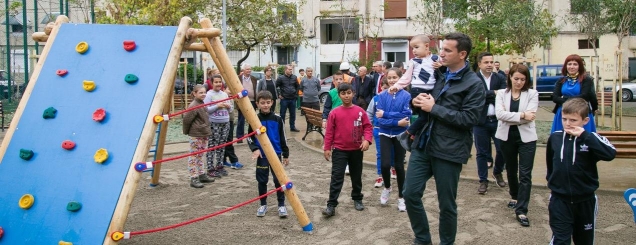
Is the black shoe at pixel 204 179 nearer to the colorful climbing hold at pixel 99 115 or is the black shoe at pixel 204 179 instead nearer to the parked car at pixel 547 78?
the colorful climbing hold at pixel 99 115

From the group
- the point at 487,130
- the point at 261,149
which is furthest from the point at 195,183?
the point at 487,130

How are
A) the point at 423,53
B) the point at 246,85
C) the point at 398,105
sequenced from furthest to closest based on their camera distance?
the point at 246,85, the point at 398,105, the point at 423,53

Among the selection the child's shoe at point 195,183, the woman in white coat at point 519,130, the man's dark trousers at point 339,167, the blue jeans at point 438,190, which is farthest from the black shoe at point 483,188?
the child's shoe at point 195,183

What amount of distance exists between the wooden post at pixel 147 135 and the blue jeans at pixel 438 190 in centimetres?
207

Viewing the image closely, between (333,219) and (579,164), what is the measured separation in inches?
104

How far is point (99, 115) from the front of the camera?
4613 mm

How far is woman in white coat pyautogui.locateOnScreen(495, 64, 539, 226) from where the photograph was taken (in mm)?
5695

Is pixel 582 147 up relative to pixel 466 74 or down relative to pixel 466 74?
down

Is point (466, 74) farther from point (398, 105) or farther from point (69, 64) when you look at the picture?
point (69, 64)

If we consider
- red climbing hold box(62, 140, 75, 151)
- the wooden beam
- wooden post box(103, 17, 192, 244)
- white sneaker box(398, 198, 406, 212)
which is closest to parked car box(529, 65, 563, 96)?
white sneaker box(398, 198, 406, 212)

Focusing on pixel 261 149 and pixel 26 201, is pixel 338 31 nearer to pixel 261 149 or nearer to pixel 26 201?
pixel 261 149

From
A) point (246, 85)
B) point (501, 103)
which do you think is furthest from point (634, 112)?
point (501, 103)

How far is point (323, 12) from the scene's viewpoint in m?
33.8

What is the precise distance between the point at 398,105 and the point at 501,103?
3.63ft
